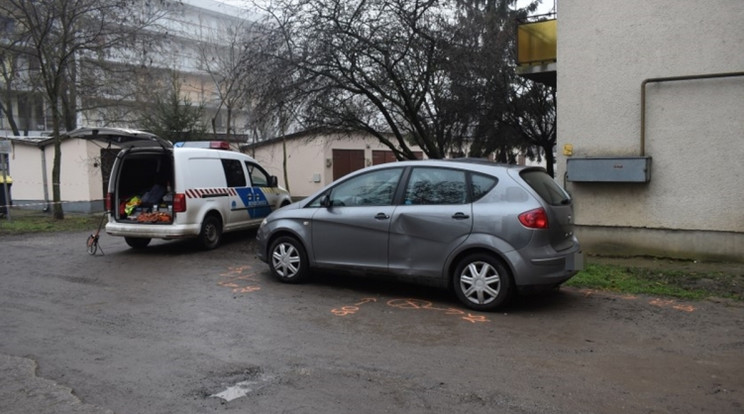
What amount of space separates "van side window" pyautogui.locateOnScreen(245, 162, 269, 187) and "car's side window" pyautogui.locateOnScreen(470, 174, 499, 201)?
20.8ft

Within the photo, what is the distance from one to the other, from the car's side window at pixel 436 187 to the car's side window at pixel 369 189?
0.24 metres

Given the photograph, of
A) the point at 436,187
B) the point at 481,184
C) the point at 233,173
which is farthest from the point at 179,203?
the point at 481,184

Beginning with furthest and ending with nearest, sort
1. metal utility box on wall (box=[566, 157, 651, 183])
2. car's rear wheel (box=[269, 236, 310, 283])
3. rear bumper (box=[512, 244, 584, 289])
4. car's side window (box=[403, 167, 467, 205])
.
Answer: metal utility box on wall (box=[566, 157, 651, 183]) < car's rear wheel (box=[269, 236, 310, 283]) < car's side window (box=[403, 167, 467, 205]) < rear bumper (box=[512, 244, 584, 289])

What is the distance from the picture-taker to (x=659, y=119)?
867cm

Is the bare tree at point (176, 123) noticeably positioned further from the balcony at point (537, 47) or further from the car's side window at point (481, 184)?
the car's side window at point (481, 184)

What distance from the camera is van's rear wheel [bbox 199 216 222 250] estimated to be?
10217mm

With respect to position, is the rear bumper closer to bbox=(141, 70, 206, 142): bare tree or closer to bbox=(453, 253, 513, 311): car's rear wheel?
bbox=(453, 253, 513, 311): car's rear wheel

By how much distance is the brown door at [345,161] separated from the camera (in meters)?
26.5

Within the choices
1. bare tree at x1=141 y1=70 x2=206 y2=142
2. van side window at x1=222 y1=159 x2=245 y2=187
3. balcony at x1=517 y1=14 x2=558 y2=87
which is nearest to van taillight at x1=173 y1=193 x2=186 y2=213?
van side window at x1=222 y1=159 x2=245 y2=187

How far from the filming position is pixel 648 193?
8836 mm

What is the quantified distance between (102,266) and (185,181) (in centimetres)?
190

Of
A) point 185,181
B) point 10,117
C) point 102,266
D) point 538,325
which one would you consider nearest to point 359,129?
point 185,181

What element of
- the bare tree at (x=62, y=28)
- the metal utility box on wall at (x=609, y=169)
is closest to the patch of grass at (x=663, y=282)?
the metal utility box on wall at (x=609, y=169)

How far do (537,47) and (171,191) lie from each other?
7.39 metres
